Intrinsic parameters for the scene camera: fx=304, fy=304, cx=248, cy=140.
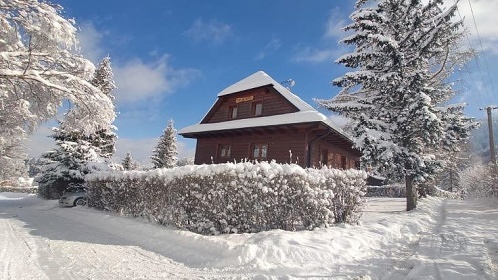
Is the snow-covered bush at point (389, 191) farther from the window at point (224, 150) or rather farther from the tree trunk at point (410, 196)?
the window at point (224, 150)

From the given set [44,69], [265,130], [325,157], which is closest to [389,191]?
[325,157]

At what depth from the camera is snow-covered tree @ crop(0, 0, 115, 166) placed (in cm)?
754

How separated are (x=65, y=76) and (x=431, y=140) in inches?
588

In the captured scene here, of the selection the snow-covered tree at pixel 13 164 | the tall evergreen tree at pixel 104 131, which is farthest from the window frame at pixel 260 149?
the snow-covered tree at pixel 13 164

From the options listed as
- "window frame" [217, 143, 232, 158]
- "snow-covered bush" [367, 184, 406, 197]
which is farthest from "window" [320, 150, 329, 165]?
"snow-covered bush" [367, 184, 406, 197]

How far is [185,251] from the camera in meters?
6.91

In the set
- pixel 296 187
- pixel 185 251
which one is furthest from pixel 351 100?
pixel 185 251

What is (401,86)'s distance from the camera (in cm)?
1489

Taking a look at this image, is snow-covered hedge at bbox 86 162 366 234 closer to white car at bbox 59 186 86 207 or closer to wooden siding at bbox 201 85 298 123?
wooden siding at bbox 201 85 298 123

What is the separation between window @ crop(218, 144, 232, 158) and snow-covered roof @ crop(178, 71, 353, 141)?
1.54m

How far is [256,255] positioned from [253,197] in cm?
220

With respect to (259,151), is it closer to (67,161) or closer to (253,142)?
(253,142)

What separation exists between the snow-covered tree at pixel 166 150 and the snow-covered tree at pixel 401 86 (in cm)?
2963

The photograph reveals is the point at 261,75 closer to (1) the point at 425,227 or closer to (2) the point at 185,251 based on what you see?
(1) the point at 425,227
